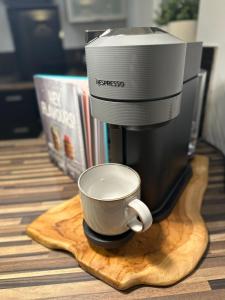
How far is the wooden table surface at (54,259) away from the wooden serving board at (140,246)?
0.04ft

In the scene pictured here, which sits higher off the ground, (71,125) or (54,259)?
(71,125)

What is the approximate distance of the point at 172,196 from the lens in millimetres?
430

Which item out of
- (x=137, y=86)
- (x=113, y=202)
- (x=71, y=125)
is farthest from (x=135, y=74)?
(x=71, y=125)

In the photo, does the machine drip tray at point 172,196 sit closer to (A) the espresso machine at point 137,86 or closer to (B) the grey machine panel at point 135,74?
(A) the espresso machine at point 137,86

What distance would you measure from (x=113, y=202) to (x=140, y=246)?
0.11 metres

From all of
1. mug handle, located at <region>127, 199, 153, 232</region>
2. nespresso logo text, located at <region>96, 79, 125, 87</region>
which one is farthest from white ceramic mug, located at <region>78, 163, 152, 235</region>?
nespresso logo text, located at <region>96, 79, 125, 87</region>

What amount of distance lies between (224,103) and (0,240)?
1.85 feet

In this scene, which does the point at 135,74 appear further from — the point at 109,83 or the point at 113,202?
the point at 113,202

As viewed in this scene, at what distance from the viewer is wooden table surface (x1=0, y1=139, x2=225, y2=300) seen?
287mm

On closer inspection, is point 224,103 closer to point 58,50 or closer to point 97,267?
point 97,267

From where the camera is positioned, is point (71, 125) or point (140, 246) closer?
point (140, 246)

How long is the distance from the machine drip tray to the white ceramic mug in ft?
0.28

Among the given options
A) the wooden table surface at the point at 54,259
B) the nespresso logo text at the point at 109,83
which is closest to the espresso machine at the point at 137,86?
the nespresso logo text at the point at 109,83

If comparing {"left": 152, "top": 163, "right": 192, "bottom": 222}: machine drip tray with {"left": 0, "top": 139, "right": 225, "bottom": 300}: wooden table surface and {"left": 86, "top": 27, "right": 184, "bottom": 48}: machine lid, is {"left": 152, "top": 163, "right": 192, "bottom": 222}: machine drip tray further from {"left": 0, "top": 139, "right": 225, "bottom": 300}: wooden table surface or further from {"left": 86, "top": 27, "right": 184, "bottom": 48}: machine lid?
{"left": 86, "top": 27, "right": 184, "bottom": 48}: machine lid
